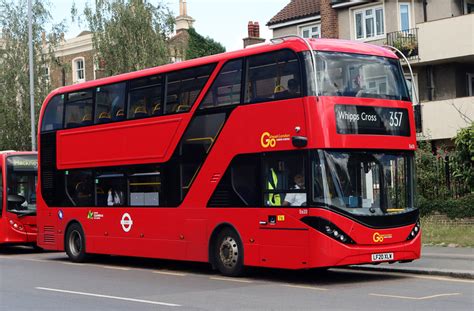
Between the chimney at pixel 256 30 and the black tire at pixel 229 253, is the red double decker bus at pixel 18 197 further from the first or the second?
the chimney at pixel 256 30

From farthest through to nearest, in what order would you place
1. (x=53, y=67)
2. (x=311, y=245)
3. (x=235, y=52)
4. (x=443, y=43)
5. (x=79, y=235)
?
1. (x=53, y=67)
2. (x=443, y=43)
3. (x=79, y=235)
4. (x=235, y=52)
5. (x=311, y=245)

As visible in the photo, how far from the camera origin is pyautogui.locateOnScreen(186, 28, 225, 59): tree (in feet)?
180

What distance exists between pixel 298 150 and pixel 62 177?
29.5ft

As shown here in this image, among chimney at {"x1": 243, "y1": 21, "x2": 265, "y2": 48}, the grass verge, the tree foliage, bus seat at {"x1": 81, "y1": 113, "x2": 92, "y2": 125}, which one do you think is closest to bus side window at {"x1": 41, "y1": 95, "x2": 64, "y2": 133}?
bus seat at {"x1": 81, "y1": 113, "x2": 92, "y2": 125}

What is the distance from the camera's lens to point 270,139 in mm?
15586

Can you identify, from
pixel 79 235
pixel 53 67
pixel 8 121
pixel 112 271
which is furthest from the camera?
Answer: pixel 53 67

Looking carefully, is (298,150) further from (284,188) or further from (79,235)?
(79,235)

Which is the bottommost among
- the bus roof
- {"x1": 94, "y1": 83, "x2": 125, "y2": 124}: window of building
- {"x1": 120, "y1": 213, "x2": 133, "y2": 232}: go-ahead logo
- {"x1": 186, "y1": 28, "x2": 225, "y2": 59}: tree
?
{"x1": 120, "y1": 213, "x2": 133, "y2": 232}: go-ahead logo

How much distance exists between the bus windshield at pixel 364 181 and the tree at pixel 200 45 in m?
39.5

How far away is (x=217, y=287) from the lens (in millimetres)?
14852

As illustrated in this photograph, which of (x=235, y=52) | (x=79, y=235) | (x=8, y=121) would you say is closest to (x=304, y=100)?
(x=235, y=52)

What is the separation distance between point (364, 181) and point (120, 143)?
673cm

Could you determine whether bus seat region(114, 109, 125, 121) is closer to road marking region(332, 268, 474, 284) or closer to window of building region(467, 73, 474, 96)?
road marking region(332, 268, 474, 284)

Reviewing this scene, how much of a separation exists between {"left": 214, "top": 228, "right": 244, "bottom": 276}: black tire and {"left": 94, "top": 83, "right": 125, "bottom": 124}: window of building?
450 centimetres
